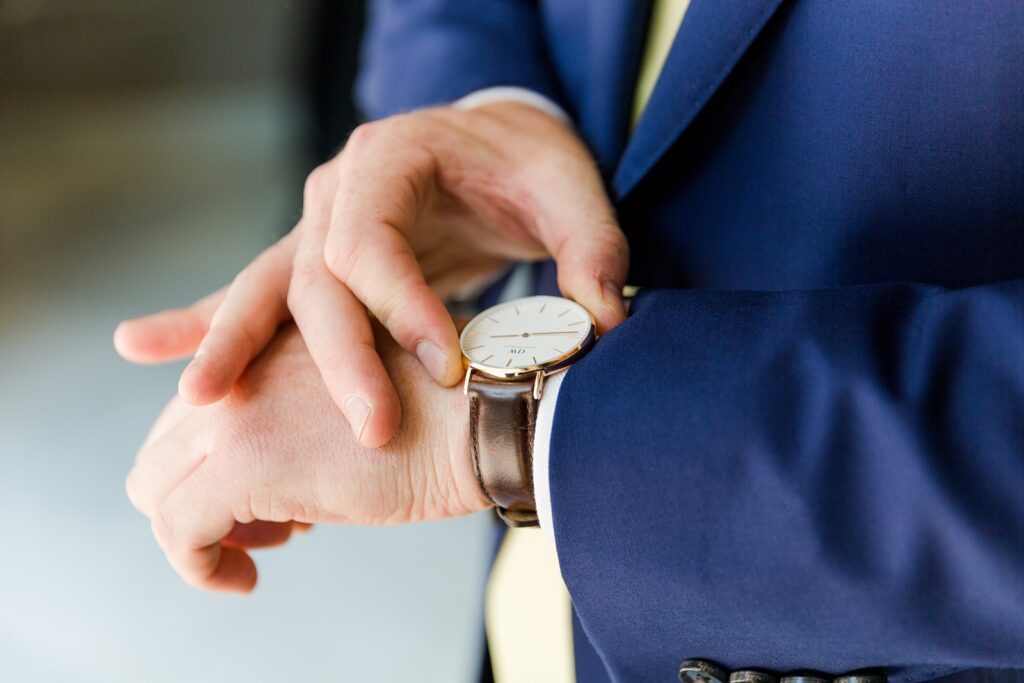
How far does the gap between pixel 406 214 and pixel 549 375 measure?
0.32 metres

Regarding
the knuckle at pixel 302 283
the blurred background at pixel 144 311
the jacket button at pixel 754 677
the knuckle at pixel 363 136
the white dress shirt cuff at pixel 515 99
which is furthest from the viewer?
the blurred background at pixel 144 311

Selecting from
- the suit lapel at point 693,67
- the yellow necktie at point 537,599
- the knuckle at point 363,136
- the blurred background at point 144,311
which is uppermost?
the suit lapel at point 693,67

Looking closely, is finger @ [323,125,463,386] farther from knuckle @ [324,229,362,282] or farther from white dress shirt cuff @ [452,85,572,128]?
white dress shirt cuff @ [452,85,572,128]

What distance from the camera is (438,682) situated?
2027mm

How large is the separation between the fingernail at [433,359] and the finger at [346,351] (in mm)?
42

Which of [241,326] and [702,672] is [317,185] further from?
[702,672]

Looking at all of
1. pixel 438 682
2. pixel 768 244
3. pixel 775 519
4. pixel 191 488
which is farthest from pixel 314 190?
pixel 438 682

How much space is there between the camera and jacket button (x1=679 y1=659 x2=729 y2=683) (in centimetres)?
78

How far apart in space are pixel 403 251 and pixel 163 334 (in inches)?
15.6

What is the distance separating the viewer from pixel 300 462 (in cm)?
90

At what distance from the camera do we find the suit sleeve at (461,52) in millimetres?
1367

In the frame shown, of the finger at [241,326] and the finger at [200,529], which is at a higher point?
the finger at [241,326]

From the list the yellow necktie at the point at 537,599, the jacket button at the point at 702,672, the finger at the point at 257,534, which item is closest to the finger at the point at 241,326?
the finger at the point at 257,534

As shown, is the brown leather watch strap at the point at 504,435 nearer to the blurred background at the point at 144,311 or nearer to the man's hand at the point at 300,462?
the man's hand at the point at 300,462
